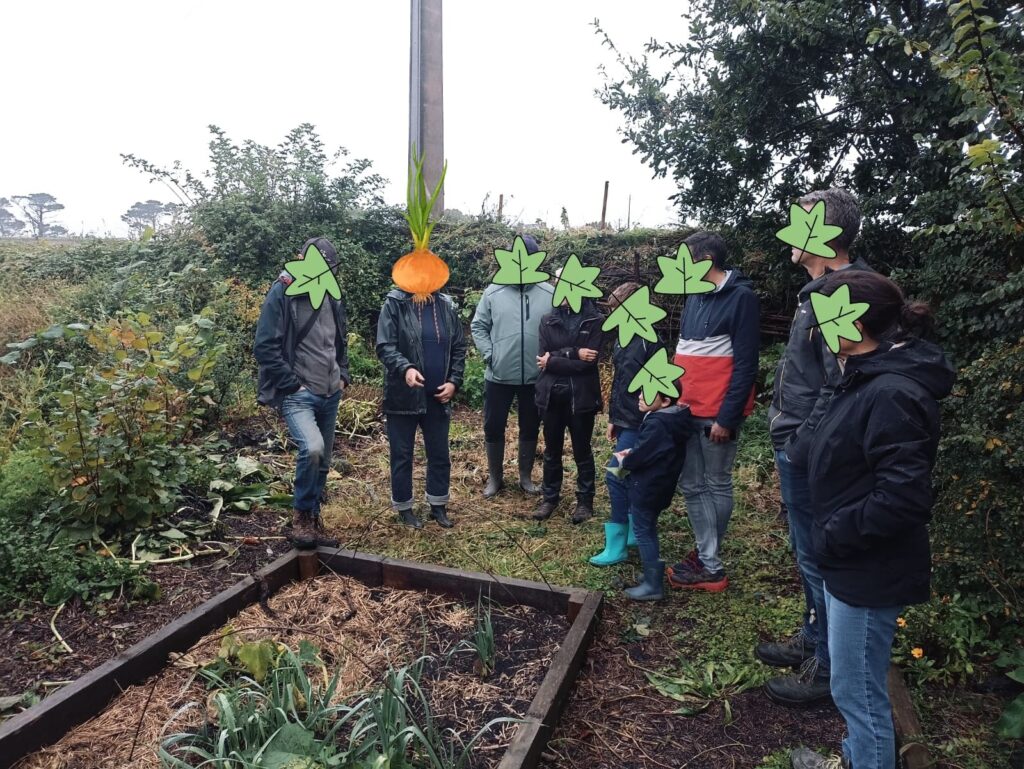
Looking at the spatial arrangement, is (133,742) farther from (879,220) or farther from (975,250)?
(879,220)

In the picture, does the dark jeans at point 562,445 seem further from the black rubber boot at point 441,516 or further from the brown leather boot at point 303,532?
the brown leather boot at point 303,532

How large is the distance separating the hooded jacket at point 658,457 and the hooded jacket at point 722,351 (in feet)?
0.53

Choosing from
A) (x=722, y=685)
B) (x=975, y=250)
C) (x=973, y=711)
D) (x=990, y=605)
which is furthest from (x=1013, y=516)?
(x=975, y=250)

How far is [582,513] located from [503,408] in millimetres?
953

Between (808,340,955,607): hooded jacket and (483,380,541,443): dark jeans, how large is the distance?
2916 millimetres

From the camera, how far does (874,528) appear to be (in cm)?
170

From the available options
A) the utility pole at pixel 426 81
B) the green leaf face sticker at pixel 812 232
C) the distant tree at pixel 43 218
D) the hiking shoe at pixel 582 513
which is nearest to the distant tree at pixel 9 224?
the distant tree at pixel 43 218

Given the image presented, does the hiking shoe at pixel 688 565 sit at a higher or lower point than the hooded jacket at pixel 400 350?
lower

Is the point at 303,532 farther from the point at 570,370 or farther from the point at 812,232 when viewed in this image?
the point at 812,232

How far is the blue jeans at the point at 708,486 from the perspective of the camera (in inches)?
133

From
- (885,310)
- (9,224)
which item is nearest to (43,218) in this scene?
(9,224)

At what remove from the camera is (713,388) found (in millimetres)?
3268

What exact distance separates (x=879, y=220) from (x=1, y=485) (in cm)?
609

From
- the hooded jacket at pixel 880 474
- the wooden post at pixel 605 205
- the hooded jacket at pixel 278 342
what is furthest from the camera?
the wooden post at pixel 605 205
